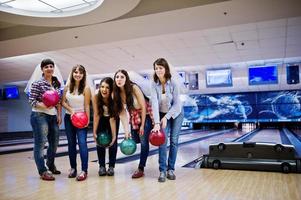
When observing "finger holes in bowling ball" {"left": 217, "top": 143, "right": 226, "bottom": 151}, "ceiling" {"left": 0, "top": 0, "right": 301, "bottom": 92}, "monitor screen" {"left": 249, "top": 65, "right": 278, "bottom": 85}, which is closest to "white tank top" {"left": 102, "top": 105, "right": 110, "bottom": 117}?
"finger holes in bowling ball" {"left": 217, "top": 143, "right": 226, "bottom": 151}

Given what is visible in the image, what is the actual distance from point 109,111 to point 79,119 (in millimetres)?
327

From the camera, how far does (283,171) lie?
9.79ft

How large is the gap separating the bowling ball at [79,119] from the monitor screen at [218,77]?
22.2 feet

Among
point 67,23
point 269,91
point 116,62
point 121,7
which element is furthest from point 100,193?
point 269,91

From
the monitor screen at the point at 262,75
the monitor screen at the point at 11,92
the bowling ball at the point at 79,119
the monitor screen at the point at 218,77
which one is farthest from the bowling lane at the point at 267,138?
the monitor screen at the point at 11,92

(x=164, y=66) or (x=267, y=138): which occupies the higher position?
(x=164, y=66)

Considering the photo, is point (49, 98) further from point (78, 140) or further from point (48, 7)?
point (48, 7)

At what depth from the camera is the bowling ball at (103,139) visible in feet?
9.41

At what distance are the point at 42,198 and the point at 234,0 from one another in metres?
3.51

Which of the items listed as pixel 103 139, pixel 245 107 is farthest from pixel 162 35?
pixel 245 107

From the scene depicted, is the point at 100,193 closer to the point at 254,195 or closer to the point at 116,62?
the point at 254,195

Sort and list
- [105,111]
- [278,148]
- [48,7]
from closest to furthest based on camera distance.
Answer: [105,111] < [278,148] < [48,7]

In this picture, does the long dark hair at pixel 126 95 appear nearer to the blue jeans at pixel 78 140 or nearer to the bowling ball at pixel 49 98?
the blue jeans at pixel 78 140

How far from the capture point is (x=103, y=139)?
2871 millimetres
